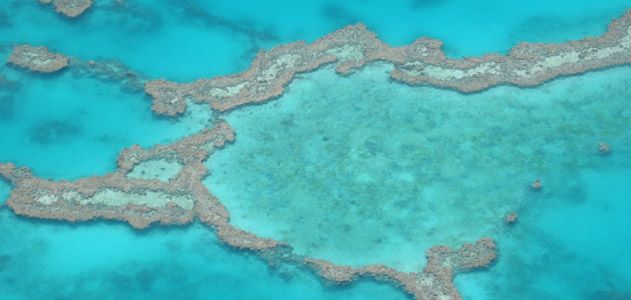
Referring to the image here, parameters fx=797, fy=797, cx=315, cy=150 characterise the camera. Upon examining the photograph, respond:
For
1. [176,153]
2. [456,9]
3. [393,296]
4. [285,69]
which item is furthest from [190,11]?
[393,296]

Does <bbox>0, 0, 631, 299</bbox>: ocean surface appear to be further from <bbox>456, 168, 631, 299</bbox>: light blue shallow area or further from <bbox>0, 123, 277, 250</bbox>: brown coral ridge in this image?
<bbox>0, 123, 277, 250</bbox>: brown coral ridge

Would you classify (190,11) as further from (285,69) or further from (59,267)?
(59,267)

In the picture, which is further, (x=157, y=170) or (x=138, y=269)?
(x=157, y=170)

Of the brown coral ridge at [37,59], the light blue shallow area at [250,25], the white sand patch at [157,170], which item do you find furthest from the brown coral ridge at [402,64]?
the brown coral ridge at [37,59]

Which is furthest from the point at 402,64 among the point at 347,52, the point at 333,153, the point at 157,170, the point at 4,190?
the point at 4,190

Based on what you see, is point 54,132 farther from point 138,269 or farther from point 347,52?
point 347,52

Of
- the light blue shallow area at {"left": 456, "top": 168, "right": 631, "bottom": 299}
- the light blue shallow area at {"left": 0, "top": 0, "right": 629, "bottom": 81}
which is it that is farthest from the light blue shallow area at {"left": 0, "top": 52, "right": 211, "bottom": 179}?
the light blue shallow area at {"left": 456, "top": 168, "right": 631, "bottom": 299}

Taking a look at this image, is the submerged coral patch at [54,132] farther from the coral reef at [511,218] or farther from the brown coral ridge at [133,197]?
the coral reef at [511,218]
